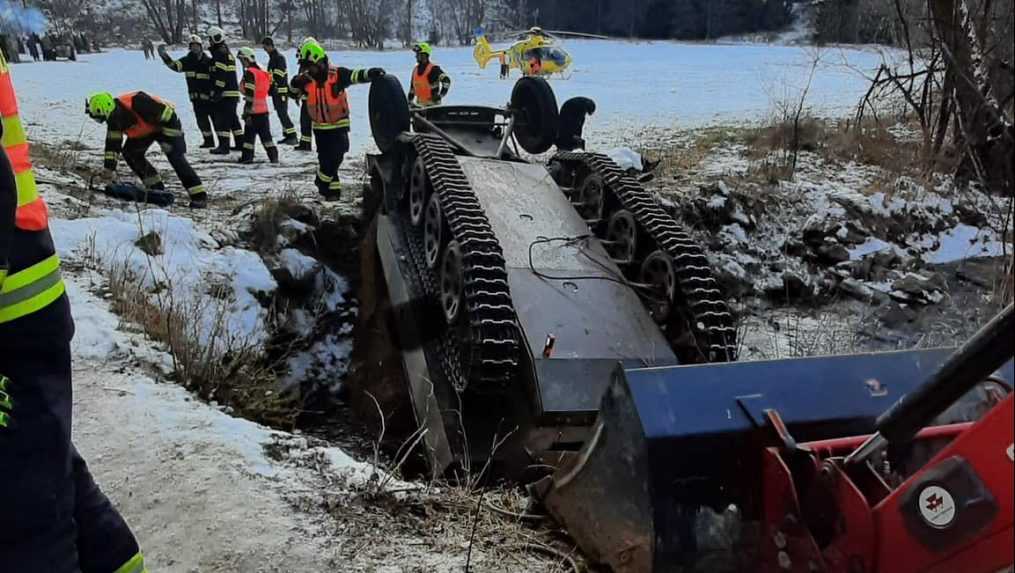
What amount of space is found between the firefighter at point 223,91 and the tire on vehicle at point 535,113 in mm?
5283

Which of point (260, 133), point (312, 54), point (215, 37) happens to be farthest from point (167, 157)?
point (215, 37)

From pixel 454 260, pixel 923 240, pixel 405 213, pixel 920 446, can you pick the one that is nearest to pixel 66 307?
pixel 920 446

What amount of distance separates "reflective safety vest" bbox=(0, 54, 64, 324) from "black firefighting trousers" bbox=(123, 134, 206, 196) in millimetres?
6984

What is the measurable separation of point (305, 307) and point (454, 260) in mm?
2566

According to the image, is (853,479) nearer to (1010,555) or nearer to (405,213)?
(1010,555)

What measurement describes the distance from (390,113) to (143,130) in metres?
3.07

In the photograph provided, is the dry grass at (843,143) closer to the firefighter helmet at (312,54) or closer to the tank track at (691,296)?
the firefighter helmet at (312,54)

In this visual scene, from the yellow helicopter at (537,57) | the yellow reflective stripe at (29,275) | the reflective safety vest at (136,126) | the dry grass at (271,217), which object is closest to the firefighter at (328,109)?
the dry grass at (271,217)

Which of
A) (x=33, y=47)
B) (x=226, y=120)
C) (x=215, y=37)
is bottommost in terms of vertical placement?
(x=226, y=120)

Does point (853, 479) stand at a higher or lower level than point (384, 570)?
higher

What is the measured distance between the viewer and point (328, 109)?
921 centimetres

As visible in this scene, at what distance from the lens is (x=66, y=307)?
1941 millimetres

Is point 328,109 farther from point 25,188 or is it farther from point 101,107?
point 25,188

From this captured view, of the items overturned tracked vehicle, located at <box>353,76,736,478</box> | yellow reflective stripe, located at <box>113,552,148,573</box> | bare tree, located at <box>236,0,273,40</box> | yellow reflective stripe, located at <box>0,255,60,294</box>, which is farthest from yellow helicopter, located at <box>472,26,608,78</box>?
yellow reflective stripe, located at <box>0,255,60,294</box>
